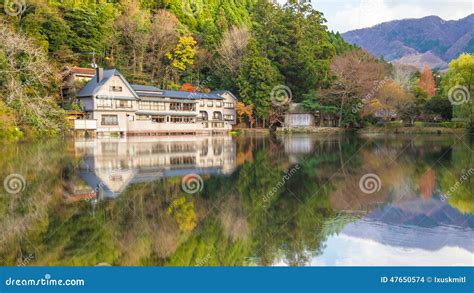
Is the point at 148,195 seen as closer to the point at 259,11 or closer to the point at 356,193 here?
the point at 356,193

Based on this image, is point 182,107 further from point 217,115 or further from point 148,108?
point 217,115

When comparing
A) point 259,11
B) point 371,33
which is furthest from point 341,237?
point 371,33

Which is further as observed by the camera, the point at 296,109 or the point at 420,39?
the point at 420,39

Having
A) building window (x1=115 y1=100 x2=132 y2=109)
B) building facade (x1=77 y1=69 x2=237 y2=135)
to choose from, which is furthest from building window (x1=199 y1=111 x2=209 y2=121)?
building window (x1=115 y1=100 x2=132 y2=109)

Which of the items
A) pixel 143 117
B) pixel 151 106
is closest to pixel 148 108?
pixel 151 106

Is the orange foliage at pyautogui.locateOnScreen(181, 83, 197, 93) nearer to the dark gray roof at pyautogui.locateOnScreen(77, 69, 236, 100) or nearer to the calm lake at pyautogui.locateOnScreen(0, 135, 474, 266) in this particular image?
the dark gray roof at pyautogui.locateOnScreen(77, 69, 236, 100)

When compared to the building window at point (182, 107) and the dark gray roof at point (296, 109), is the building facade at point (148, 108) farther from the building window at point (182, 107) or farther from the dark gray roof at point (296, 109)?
the dark gray roof at point (296, 109)
